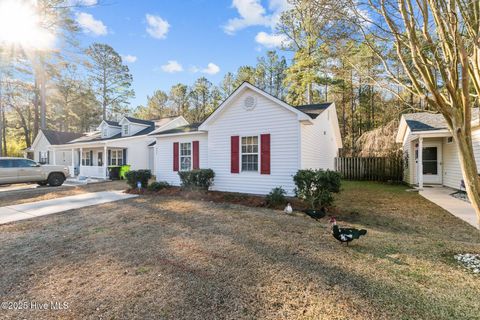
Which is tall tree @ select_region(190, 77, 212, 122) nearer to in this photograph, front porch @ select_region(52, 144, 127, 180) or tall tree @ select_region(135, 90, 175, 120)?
tall tree @ select_region(135, 90, 175, 120)

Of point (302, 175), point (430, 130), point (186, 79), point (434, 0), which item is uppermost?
point (186, 79)

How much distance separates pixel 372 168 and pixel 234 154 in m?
11.4

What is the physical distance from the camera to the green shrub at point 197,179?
973cm

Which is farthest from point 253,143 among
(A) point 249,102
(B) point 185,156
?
(B) point 185,156

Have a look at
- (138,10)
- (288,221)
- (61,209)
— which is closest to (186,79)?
(138,10)

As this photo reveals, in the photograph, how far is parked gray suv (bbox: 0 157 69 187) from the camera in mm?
12172

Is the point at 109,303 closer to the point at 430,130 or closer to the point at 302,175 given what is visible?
the point at 302,175

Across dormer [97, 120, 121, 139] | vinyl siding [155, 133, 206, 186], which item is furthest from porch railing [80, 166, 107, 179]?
vinyl siding [155, 133, 206, 186]

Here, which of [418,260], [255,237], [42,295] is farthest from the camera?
[255,237]

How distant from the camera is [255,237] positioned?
4.57 metres

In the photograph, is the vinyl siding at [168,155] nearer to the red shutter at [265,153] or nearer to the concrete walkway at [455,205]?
the red shutter at [265,153]

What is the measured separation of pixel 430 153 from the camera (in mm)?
12469

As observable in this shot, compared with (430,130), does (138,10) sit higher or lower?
higher

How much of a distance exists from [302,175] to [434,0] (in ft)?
15.8
